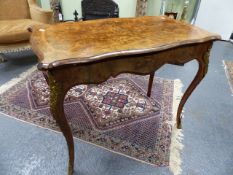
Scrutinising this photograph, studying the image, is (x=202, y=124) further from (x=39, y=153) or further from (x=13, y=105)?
(x=13, y=105)

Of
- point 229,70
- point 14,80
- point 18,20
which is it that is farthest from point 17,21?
point 229,70

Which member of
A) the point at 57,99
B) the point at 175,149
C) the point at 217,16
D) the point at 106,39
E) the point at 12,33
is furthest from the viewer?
the point at 217,16

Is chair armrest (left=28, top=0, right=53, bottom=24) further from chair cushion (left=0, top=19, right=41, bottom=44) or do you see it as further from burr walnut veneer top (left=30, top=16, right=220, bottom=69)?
burr walnut veneer top (left=30, top=16, right=220, bottom=69)

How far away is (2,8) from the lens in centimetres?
229

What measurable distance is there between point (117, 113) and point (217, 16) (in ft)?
Answer: 8.57

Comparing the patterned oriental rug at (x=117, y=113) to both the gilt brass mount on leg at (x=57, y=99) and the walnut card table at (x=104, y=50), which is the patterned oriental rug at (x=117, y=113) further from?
the gilt brass mount on leg at (x=57, y=99)

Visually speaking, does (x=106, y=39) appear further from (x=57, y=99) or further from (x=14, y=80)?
(x=14, y=80)

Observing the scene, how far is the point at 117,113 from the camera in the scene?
1.53 metres

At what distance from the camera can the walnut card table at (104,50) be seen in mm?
729

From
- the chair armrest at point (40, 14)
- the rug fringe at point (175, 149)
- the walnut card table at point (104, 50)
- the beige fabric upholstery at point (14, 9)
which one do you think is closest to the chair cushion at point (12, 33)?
the chair armrest at point (40, 14)

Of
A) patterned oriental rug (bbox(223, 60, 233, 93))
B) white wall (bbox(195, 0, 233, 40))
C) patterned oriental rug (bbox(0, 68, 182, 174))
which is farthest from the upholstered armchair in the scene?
white wall (bbox(195, 0, 233, 40))

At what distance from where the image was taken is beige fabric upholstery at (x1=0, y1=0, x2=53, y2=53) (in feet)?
6.24

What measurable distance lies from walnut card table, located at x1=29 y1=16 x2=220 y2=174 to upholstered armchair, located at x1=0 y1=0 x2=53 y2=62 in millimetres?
1021

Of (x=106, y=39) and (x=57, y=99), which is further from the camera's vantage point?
(x=106, y=39)
